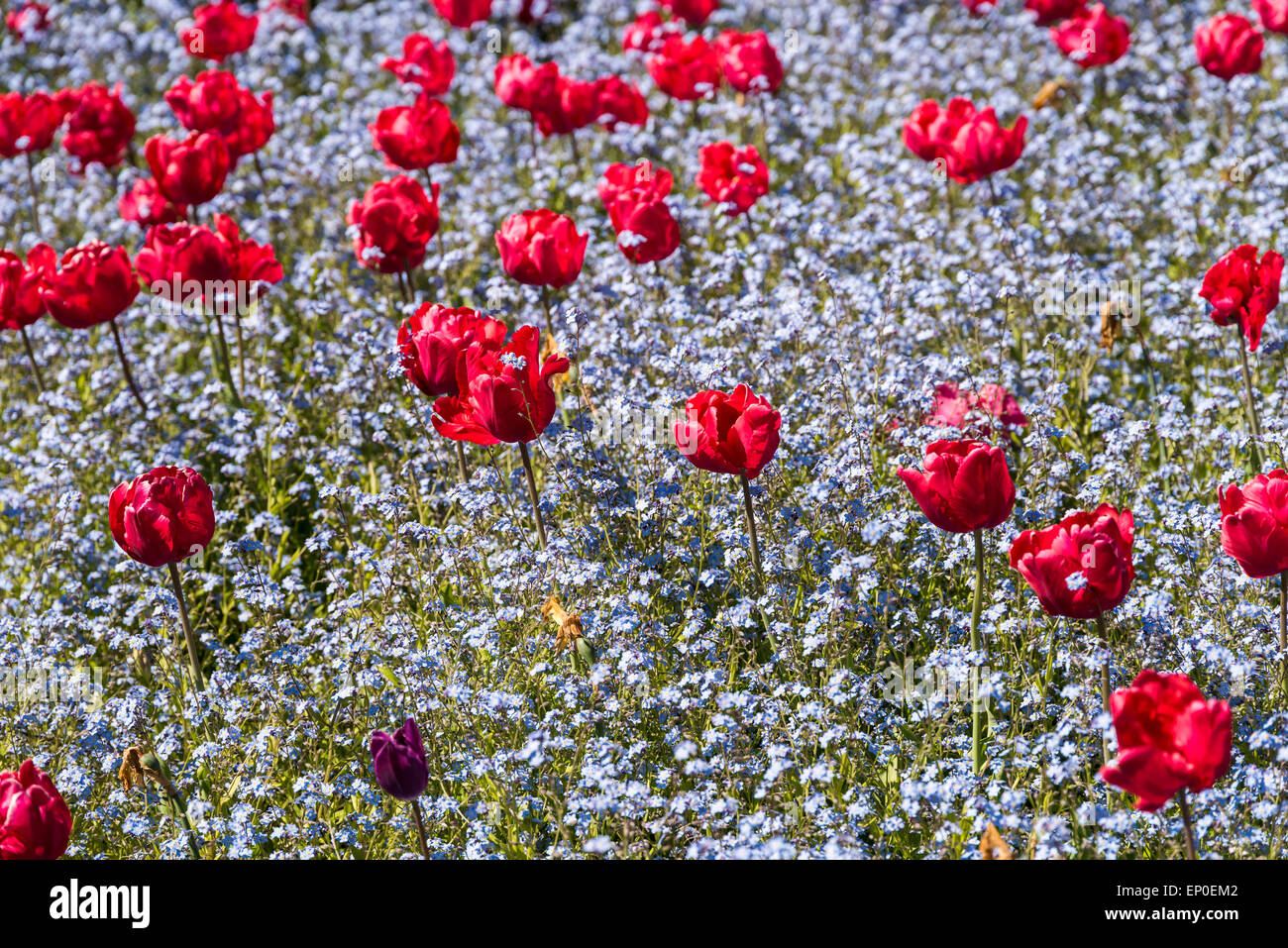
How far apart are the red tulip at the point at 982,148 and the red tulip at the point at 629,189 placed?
1249mm

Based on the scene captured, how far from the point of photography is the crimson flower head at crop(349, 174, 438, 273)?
521 cm

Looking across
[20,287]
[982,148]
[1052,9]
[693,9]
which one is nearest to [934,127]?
[982,148]

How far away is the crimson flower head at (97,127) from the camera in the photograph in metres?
6.59

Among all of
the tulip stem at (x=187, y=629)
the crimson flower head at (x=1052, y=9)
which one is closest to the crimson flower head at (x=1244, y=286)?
the tulip stem at (x=187, y=629)

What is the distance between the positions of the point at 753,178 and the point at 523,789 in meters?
2.98

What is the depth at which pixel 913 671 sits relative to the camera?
419 cm

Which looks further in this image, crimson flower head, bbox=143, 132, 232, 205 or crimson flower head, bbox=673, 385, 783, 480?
crimson flower head, bbox=143, 132, 232, 205

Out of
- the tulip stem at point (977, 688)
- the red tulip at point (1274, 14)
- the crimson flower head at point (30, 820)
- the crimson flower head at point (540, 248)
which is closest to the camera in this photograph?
the crimson flower head at point (30, 820)

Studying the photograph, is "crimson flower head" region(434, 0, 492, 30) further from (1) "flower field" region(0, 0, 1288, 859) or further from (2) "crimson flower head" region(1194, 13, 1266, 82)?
(2) "crimson flower head" region(1194, 13, 1266, 82)

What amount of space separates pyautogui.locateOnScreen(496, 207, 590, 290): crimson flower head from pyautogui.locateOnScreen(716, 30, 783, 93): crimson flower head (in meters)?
2.30

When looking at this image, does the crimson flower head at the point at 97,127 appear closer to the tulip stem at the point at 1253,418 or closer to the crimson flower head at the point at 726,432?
the crimson flower head at the point at 726,432

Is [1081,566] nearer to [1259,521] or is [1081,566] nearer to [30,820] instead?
[1259,521]

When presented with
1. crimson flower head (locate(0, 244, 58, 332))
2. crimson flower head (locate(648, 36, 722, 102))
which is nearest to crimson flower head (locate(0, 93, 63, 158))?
crimson flower head (locate(0, 244, 58, 332))
